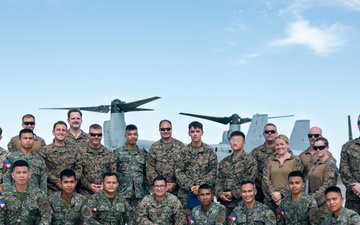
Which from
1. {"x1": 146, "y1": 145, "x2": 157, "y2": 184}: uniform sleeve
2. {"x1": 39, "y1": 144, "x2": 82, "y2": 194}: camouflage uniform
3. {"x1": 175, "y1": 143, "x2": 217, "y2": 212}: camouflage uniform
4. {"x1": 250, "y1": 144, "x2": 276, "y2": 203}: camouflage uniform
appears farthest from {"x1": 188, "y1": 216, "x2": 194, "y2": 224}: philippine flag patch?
{"x1": 39, "y1": 144, "x2": 82, "y2": 194}: camouflage uniform

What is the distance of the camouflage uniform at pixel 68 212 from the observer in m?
8.31

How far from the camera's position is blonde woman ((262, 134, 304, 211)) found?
28.0ft

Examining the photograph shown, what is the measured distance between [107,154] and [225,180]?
2.56m

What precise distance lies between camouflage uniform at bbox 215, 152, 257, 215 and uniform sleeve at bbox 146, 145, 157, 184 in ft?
4.63

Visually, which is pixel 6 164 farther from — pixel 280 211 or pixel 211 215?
pixel 280 211

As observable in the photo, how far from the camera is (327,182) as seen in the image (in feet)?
27.8

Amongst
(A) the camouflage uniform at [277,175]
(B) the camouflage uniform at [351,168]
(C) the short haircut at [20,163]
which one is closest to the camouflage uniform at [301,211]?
(A) the camouflage uniform at [277,175]

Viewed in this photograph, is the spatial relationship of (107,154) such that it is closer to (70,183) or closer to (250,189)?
(70,183)

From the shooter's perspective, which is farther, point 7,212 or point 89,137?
point 89,137

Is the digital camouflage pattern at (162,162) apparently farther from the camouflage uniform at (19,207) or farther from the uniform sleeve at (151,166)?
the camouflage uniform at (19,207)

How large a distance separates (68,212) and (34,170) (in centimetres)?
114

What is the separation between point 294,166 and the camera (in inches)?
343

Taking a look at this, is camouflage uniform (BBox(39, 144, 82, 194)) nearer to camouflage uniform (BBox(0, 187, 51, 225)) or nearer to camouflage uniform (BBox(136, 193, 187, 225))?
camouflage uniform (BBox(0, 187, 51, 225))

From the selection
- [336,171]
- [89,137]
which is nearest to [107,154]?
[89,137]
